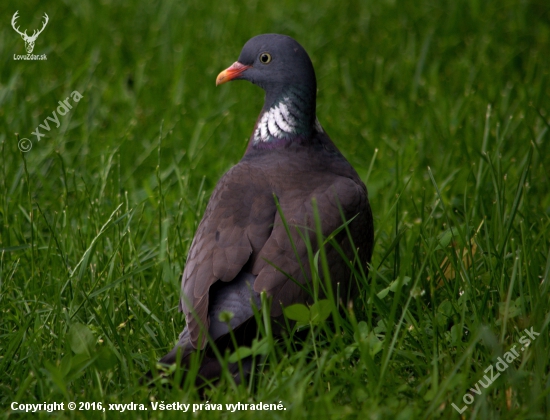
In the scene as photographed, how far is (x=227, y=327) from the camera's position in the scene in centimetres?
310

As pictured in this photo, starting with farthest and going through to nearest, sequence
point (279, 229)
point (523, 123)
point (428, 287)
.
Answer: point (523, 123)
point (428, 287)
point (279, 229)

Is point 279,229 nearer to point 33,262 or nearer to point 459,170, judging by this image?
point 33,262

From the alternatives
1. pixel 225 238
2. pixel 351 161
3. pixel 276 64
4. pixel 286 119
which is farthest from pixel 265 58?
pixel 351 161

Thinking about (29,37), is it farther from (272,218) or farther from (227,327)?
(227,327)

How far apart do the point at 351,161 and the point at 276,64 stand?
1339 mm

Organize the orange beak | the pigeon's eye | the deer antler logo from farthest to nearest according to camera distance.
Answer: the deer antler logo < the orange beak < the pigeon's eye

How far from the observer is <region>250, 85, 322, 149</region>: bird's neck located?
12.8 ft

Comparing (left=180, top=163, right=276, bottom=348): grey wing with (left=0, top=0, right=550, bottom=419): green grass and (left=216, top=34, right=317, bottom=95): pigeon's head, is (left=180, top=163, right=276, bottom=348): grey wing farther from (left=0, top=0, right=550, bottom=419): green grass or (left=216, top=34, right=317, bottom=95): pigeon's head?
(left=216, top=34, right=317, bottom=95): pigeon's head

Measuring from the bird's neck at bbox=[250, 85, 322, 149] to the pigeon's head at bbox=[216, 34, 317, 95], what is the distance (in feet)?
0.14

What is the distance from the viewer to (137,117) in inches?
220

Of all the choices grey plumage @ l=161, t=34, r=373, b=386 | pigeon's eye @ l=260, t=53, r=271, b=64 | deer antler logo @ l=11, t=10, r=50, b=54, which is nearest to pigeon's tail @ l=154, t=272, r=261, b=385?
grey plumage @ l=161, t=34, r=373, b=386

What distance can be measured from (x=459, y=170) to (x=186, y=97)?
218 centimetres

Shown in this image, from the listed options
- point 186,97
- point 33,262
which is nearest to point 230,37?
point 186,97

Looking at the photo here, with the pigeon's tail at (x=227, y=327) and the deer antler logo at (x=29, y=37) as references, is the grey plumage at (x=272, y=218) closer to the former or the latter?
the pigeon's tail at (x=227, y=327)
